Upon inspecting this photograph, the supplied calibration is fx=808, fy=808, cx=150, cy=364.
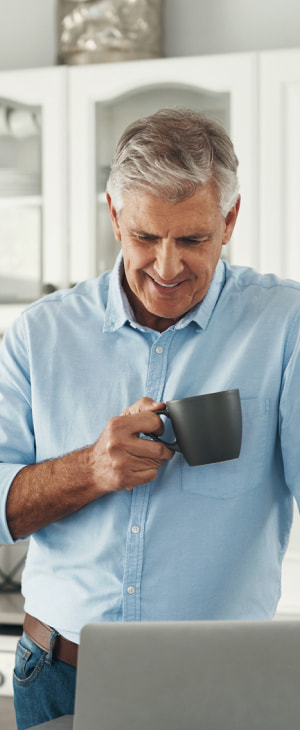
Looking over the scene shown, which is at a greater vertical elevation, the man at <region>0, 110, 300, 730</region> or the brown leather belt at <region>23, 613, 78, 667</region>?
the man at <region>0, 110, 300, 730</region>

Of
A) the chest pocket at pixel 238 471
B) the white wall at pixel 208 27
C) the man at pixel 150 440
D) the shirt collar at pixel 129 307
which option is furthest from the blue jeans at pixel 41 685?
the white wall at pixel 208 27

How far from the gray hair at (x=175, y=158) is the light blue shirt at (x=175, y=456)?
0.16 meters

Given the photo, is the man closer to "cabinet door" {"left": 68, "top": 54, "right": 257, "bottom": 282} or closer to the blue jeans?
Answer: the blue jeans

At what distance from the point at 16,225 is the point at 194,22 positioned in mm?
795

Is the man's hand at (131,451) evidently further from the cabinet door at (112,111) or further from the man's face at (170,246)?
the cabinet door at (112,111)

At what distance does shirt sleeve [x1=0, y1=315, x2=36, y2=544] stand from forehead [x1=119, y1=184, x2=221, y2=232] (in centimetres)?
26

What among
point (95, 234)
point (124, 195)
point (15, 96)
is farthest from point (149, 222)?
point (15, 96)

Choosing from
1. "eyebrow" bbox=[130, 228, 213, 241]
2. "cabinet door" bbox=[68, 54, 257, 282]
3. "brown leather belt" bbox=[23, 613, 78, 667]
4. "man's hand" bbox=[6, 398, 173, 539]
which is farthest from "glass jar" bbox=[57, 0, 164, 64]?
"brown leather belt" bbox=[23, 613, 78, 667]

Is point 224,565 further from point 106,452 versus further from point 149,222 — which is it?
point 149,222

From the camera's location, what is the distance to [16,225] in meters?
2.12

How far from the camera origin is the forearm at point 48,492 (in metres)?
0.98

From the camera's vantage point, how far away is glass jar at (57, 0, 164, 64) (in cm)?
203

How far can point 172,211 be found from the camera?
0.97 m

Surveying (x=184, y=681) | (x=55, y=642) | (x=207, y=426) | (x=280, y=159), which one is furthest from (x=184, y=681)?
(x=280, y=159)
